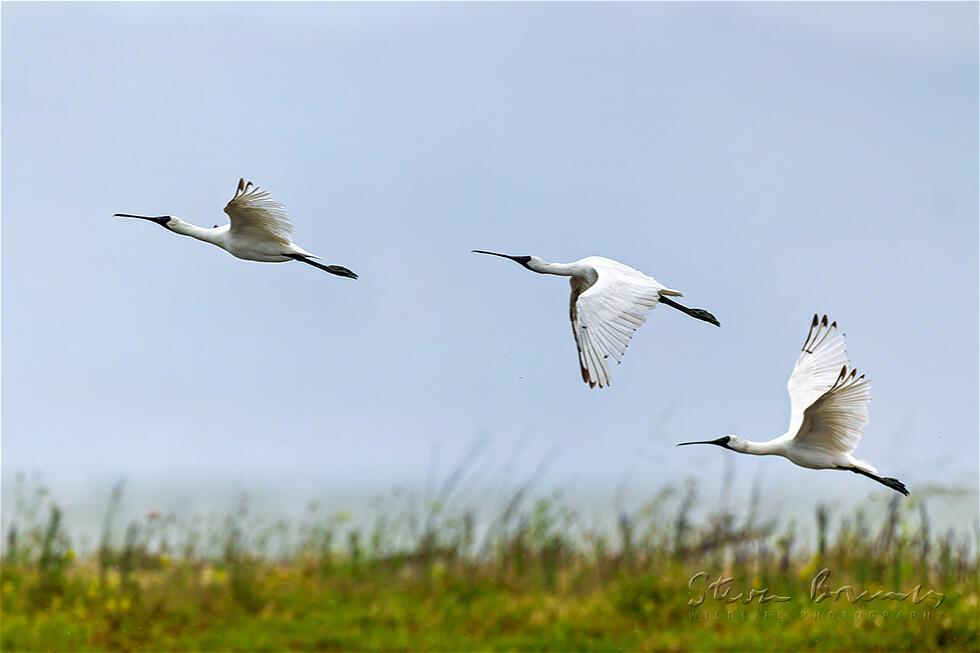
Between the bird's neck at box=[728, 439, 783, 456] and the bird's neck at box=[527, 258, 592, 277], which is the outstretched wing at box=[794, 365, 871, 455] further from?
the bird's neck at box=[527, 258, 592, 277]

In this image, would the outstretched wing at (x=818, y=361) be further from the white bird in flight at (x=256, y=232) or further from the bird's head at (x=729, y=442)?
the white bird in flight at (x=256, y=232)

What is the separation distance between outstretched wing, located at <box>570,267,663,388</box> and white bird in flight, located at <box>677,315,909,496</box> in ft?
2.87

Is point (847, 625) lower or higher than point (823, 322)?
lower

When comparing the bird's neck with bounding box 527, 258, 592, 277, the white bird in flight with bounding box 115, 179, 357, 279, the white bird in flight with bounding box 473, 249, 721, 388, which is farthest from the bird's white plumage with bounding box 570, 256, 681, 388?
the white bird in flight with bounding box 115, 179, 357, 279

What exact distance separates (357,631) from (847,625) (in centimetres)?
327

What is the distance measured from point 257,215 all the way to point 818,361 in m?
2.96

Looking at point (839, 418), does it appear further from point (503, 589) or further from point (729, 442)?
point (503, 589)

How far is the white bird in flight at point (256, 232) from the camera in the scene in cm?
655

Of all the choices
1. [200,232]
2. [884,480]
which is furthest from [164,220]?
[884,480]

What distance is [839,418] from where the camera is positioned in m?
6.39

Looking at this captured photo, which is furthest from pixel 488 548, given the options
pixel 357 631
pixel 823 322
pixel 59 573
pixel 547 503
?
pixel 823 322

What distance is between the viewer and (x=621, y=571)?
9.99 meters

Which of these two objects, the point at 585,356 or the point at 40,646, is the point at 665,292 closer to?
the point at 585,356

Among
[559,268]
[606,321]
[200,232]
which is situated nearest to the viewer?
[606,321]
